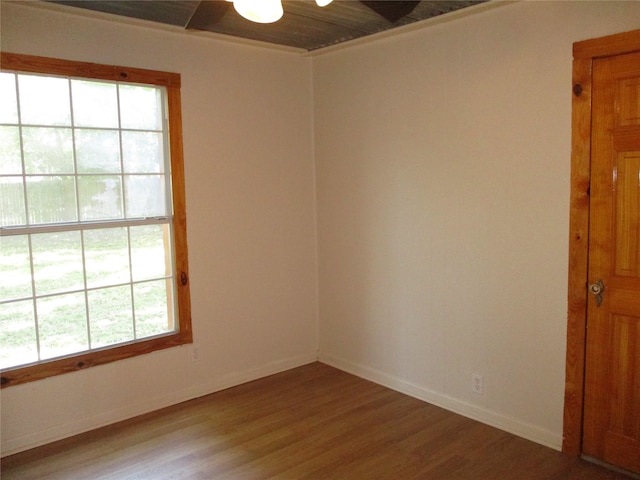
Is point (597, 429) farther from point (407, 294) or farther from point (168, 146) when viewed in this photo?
point (168, 146)

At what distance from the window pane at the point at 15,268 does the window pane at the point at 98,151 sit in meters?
0.55

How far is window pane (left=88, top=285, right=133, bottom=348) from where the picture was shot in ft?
10.6

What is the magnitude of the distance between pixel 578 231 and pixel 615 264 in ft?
0.78

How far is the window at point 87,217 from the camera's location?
2.92 metres

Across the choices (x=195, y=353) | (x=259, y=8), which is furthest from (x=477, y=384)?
(x=259, y=8)

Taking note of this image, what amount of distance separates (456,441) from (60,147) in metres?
2.89

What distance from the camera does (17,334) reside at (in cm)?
296

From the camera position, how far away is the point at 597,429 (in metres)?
2.72

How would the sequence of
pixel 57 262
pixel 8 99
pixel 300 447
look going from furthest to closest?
pixel 57 262 → pixel 300 447 → pixel 8 99

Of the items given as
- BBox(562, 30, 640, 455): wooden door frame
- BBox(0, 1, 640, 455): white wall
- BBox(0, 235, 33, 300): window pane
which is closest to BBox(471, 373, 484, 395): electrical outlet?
BBox(0, 1, 640, 455): white wall

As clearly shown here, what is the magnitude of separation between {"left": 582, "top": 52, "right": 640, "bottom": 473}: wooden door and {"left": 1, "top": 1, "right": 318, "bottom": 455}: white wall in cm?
221

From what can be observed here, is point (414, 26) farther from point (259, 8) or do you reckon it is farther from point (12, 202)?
point (12, 202)

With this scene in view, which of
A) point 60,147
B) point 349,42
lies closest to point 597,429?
point 349,42

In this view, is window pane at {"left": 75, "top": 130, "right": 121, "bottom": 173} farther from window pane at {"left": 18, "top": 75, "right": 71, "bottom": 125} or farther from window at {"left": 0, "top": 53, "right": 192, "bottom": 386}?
window pane at {"left": 18, "top": 75, "right": 71, "bottom": 125}
